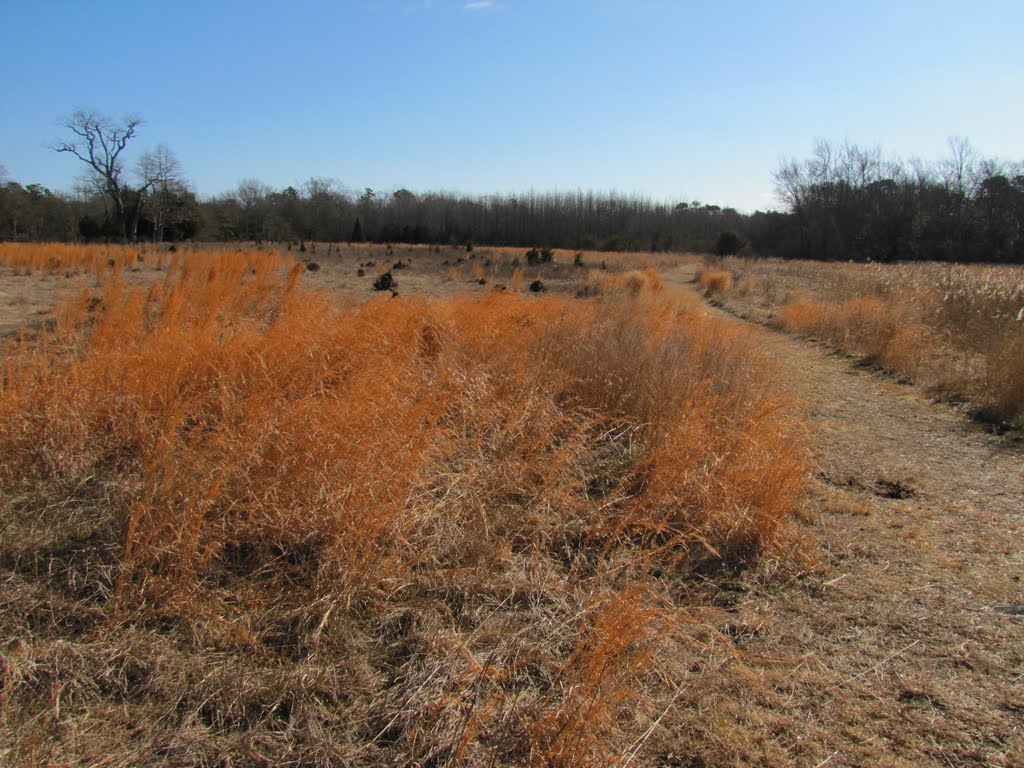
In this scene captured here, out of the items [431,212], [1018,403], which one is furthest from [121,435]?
[431,212]

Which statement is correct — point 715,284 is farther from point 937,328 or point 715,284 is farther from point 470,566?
point 470,566

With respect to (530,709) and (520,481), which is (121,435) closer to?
(520,481)

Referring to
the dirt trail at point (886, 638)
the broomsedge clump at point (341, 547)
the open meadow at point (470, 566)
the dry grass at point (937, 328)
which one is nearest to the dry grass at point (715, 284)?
the dry grass at point (937, 328)

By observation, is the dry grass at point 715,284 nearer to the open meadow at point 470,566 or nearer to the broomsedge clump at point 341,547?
the open meadow at point 470,566

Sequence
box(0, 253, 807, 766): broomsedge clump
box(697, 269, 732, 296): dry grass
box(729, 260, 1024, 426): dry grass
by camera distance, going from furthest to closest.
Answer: box(697, 269, 732, 296): dry grass < box(729, 260, 1024, 426): dry grass < box(0, 253, 807, 766): broomsedge clump

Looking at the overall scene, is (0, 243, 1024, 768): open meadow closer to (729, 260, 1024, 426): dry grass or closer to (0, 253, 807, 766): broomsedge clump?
(0, 253, 807, 766): broomsedge clump

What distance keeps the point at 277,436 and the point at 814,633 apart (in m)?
2.69

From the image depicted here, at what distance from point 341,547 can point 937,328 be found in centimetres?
1194

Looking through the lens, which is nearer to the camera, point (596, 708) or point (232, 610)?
point (596, 708)

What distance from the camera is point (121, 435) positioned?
11.5ft

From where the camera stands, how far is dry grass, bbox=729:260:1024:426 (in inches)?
273

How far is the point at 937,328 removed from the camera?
11031 mm

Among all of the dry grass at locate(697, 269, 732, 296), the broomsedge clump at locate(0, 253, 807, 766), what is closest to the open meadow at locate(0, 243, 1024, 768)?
the broomsedge clump at locate(0, 253, 807, 766)

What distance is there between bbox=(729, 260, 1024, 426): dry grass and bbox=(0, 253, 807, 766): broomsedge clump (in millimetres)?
3574
